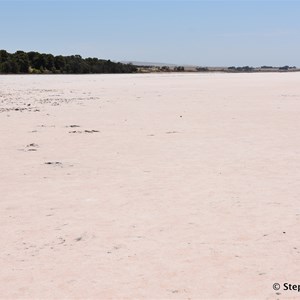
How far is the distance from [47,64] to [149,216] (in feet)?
292

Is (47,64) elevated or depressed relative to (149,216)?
elevated

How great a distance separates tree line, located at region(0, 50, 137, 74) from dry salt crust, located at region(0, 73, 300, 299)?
248 ft

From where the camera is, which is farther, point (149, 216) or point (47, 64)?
point (47, 64)

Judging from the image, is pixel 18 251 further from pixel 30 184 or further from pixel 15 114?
pixel 15 114

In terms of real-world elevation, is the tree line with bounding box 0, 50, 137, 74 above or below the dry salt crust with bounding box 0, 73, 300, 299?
above

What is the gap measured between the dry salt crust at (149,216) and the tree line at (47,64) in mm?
75490

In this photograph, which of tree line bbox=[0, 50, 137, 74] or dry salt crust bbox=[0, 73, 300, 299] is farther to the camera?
tree line bbox=[0, 50, 137, 74]

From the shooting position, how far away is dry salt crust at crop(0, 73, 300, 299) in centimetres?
462

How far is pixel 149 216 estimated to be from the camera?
654cm

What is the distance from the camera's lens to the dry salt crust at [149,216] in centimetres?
462

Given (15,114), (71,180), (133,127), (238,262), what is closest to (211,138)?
(133,127)

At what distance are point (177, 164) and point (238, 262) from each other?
16.5ft

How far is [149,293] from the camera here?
4379 millimetres

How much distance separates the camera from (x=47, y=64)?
91.5 meters
